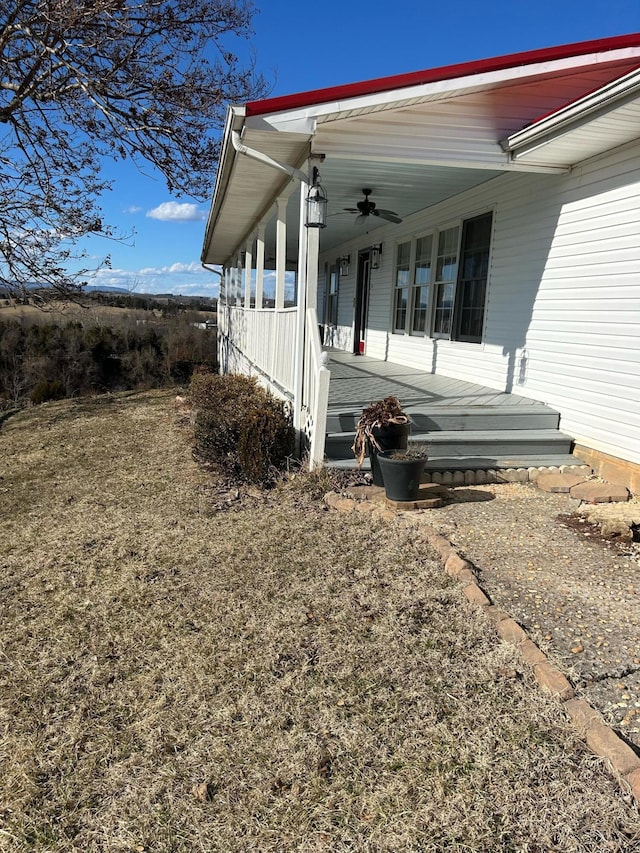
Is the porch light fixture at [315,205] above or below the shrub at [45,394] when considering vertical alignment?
above

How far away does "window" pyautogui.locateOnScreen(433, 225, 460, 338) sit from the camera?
820 centimetres

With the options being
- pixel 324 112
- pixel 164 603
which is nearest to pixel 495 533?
pixel 164 603

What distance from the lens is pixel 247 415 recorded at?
5598 mm

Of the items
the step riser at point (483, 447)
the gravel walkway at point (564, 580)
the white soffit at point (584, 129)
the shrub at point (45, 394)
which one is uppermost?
the white soffit at point (584, 129)

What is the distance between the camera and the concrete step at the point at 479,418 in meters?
5.71

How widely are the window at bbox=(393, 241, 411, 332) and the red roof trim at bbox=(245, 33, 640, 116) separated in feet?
14.9

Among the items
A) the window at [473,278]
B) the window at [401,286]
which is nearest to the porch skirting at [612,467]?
the window at [473,278]

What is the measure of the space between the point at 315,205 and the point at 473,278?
329cm

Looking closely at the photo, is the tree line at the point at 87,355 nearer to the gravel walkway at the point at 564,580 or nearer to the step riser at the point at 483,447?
the step riser at the point at 483,447

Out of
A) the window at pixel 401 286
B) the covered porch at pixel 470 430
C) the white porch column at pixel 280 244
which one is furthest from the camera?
the window at pixel 401 286

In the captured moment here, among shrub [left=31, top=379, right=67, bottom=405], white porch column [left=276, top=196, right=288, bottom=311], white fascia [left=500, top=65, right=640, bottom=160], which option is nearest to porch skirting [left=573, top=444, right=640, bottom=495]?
white fascia [left=500, top=65, right=640, bottom=160]

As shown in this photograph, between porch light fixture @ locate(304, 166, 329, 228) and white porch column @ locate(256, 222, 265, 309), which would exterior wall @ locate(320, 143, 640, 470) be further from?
white porch column @ locate(256, 222, 265, 309)

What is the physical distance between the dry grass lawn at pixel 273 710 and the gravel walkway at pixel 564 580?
0.26 m

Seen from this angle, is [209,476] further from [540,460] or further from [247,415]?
[540,460]
